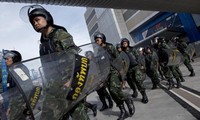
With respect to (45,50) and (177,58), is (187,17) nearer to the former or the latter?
(177,58)

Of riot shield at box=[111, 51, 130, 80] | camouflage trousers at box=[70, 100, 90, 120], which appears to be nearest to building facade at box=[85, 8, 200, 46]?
riot shield at box=[111, 51, 130, 80]

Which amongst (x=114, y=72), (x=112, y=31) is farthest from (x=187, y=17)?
(x=114, y=72)

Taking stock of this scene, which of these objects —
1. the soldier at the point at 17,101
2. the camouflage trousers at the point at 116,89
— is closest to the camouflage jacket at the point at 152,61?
the camouflage trousers at the point at 116,89

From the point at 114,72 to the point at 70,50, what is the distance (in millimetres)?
2479

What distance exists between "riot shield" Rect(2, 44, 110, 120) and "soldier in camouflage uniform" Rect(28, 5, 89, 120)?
99mm

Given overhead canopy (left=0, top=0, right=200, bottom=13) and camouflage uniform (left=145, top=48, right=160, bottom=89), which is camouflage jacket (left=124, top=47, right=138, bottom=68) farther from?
overhead canopy (left=0, top=0, right=200, bottom=13)

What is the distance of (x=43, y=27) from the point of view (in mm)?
2805

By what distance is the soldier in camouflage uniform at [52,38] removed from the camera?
266 centimetres

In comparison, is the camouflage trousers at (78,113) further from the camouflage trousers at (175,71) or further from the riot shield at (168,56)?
the riot shield at (168,56)

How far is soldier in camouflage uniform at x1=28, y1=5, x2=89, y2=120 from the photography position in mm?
2660

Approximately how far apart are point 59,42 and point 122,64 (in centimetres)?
338

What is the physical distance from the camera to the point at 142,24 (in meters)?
41.0

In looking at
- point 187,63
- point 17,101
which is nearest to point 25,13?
point 17,101

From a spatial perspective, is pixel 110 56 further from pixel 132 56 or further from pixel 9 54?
pixel 9 54
